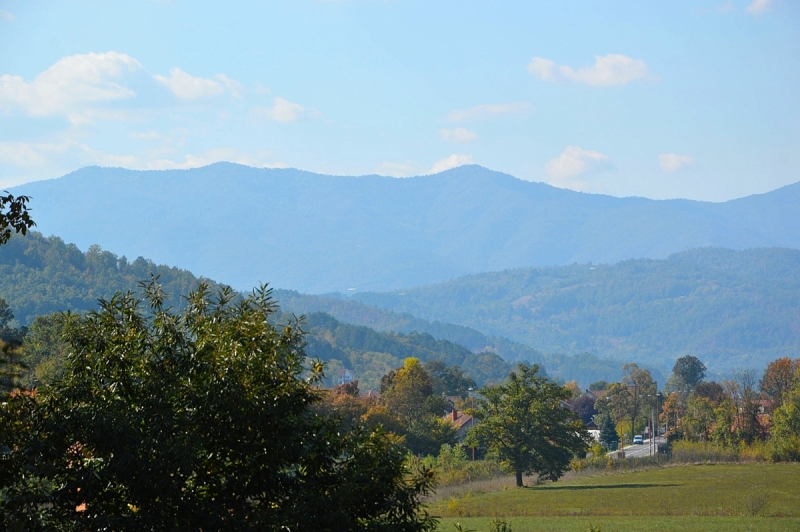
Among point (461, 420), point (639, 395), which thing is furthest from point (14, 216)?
point (639, 395)

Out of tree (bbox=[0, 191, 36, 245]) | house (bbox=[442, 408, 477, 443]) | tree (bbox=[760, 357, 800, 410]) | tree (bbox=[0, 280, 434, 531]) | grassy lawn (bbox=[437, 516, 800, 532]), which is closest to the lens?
tree (bbox=[0, 191, 36, 245])

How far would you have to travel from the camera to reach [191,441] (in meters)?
9.87

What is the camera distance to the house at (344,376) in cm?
17050

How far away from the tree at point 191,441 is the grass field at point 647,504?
21515 mm

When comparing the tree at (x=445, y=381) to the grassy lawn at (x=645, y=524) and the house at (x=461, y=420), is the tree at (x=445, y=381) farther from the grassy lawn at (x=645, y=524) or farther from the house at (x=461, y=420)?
the grassy lawn at (x=645, y=524)

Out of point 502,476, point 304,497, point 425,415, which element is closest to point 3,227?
point 304,497

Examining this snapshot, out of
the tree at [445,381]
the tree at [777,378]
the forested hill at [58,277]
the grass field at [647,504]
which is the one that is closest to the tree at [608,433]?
the tree at [777,378]

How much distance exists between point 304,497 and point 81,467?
252 cm

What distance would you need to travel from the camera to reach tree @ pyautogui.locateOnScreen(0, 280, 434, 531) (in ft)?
32.0

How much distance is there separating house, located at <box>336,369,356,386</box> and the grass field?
11244 cm

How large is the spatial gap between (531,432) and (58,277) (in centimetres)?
12004

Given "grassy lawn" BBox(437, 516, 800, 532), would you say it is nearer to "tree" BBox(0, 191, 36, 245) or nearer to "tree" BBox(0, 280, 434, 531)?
"tree" BBox(0, 280, 434, 531)

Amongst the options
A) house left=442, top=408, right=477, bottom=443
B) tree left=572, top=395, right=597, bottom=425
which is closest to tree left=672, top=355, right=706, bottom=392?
tree left=572, top=395, right=597, bottom=425

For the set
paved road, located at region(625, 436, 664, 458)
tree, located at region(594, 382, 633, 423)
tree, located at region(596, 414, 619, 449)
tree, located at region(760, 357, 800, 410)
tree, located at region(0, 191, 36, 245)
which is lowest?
paved road, located at region(625, 436, 664, 458)
